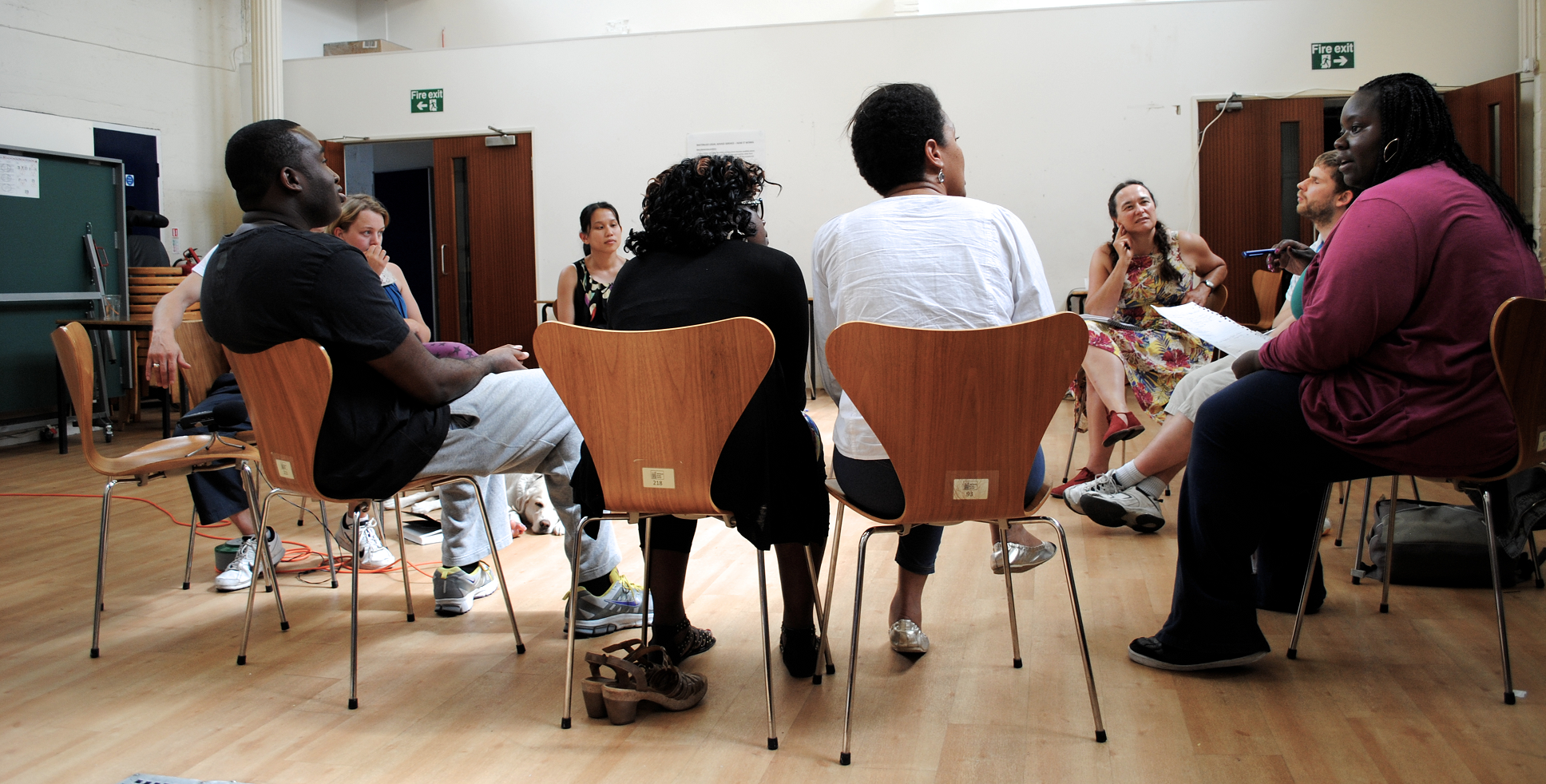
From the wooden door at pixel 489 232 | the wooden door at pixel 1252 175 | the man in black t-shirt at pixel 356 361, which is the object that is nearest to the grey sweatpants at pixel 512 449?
the man in black t-shirt at pixel 356 361

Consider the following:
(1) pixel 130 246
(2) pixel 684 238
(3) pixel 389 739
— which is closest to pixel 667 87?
(1) pixel 130 246

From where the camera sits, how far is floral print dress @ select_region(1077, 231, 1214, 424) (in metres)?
3.51

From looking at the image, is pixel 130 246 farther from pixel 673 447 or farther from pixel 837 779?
pixel 837 779

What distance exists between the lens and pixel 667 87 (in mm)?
7594

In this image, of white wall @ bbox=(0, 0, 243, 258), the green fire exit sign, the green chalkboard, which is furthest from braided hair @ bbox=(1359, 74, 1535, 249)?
white wall @ bbox=(0, 0, 243, 258)

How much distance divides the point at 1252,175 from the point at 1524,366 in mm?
5828

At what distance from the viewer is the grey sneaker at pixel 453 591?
248 cm

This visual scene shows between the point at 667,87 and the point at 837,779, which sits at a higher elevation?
the point at 667,87

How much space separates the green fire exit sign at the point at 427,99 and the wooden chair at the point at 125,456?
5.93 meters

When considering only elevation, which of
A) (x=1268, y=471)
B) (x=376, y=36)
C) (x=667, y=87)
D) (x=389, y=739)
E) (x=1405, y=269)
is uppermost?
(x=376, y=36)

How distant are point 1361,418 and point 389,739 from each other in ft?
5.95

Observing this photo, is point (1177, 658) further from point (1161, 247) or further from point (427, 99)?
point (427, 99)

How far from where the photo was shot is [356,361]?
6.48 feet

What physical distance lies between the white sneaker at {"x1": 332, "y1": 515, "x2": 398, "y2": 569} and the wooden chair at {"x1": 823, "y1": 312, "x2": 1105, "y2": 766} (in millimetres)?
1850
